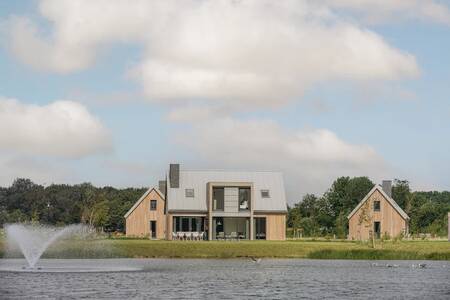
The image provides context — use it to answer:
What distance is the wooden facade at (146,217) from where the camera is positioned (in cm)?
8900

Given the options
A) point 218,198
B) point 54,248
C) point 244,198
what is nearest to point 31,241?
Result: point 54,248

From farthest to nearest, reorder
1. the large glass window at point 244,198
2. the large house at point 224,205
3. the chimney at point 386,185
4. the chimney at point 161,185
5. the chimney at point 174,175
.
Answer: the chimney at point 161,185 → the chimney at point 386,185 → the chimney at point 174,175 → the large glass window at point 244,198 → the large house at point 224,205

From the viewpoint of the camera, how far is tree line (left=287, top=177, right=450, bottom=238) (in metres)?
104

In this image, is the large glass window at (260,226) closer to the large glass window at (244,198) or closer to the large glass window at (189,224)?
the large glass window at (244,198)

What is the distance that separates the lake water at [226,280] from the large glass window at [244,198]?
93.5ft

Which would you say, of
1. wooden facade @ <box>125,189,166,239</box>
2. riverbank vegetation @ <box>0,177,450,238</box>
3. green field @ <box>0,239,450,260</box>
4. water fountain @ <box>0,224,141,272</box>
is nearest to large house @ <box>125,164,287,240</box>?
wooden facade @ <box>125,189,166,239</box>

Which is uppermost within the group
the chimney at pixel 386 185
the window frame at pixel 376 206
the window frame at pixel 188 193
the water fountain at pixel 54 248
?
the chimney at pixel 386 185

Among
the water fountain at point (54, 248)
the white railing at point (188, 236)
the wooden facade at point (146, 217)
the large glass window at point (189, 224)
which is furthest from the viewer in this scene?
the wooden facade at point (146, 217)

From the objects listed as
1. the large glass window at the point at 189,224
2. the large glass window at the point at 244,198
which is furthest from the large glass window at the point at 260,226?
the large glass window at the point at 189,224

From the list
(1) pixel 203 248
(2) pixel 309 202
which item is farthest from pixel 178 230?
(2) pixel 309 202

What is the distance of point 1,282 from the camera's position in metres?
37.4

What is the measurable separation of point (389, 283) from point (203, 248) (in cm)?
2295

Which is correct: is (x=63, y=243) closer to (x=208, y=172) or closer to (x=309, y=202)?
(x=208, y=172)

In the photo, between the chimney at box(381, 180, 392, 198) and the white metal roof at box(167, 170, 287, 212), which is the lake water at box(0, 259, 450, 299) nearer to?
the white metal roof at box(167, 170, 287, 212)
